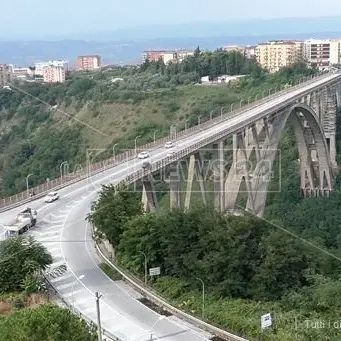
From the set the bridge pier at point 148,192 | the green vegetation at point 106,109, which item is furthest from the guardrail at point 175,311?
the green vegetation at point 106,109

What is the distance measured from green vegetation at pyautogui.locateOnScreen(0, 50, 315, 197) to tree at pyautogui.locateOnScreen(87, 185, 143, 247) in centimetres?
1880

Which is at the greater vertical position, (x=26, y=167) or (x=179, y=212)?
(x=179, y=212)

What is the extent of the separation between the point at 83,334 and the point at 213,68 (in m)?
52.5

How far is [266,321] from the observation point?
10.1 meters

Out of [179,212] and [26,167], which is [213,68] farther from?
[179,212]


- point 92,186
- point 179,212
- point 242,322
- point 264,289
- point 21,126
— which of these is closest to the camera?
point 242,322

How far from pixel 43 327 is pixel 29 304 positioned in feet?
11.5

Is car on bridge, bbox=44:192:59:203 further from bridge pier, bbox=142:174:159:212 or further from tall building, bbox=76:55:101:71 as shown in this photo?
tall building, bbox=76:55:101:71

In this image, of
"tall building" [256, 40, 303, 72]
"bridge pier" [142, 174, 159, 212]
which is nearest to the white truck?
"bridge pier" [142, 174, 159, 212]

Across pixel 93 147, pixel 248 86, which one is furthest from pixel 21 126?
pixel 248 86

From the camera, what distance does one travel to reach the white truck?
15.7 metres

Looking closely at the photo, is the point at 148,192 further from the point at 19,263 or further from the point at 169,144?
the point at 169,144

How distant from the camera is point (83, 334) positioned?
868 centimetres

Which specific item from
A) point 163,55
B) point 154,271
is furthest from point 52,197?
point 163,55
